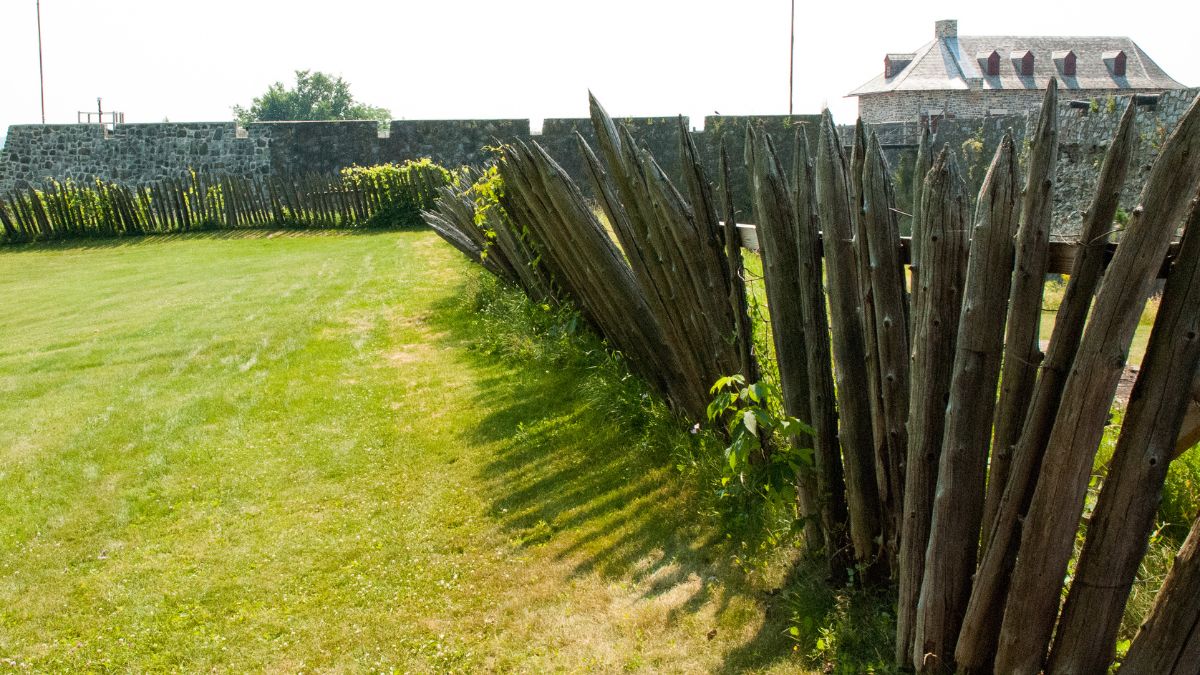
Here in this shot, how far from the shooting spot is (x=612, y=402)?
17.5 ft

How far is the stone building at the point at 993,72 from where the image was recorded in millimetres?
54625

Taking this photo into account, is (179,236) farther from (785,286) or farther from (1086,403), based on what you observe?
(1086,403)

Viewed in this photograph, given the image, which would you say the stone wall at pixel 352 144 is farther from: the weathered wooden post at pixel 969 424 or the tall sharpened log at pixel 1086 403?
the tall sharpened log at pixel 1086 403

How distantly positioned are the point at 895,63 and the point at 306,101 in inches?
1947

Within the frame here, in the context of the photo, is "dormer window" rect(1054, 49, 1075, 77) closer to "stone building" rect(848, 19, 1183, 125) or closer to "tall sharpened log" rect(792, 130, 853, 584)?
"stone building" rect(848, 19, 1183, 125)

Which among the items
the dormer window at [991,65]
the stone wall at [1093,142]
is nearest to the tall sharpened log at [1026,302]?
the stone wall at [1093,142]

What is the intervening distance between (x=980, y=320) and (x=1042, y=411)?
255 millimetres

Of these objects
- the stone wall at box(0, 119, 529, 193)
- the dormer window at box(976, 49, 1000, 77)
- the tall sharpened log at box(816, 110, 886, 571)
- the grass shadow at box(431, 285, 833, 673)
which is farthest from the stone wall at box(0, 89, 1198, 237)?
the dormer window at box(976, 49, 1000, 77)

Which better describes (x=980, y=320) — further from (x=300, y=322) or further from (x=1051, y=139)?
(x=300, y=322)

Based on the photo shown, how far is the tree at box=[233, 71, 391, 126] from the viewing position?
273 feet

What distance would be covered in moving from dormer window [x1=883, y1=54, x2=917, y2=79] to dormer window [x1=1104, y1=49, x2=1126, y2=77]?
1177cm

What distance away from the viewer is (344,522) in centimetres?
439

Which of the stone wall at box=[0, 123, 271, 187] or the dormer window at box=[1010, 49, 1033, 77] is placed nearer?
the stone wall at box=[0, 123, 271, 187]

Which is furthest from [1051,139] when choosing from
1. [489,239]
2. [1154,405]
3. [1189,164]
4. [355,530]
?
[489,239]
